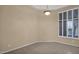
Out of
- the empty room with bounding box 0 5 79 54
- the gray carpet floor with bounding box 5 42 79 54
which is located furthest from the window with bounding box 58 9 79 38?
the gray carpet floor with bounding box 5 42 79 54

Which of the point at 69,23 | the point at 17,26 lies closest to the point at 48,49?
the point at 69,23

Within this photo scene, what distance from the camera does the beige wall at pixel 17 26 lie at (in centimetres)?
307

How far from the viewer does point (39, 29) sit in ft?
10.5

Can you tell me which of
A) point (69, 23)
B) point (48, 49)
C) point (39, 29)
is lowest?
point (48, 49)

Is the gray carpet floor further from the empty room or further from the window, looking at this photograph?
the window

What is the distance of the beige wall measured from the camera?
3.07 metres

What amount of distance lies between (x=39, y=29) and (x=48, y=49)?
0.51m

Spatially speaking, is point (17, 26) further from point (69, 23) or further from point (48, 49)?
point (69, 23)

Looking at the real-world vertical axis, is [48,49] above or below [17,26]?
below

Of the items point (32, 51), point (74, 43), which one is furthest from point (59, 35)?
point (32, 51)

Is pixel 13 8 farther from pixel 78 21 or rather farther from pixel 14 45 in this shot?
pixel 78 21
